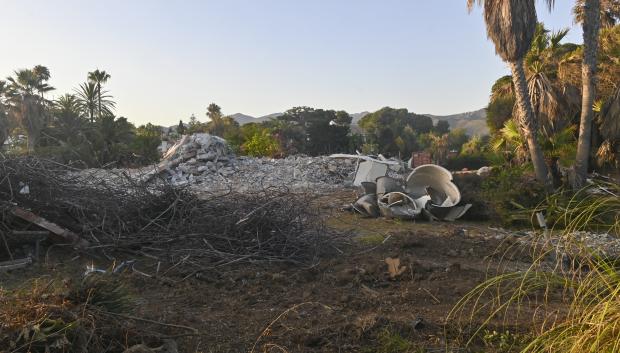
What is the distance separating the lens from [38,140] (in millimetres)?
34000

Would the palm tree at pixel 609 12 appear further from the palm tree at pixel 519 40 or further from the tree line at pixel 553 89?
the palm tree at pixel 519 40

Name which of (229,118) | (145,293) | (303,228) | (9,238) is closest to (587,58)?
(303,228)

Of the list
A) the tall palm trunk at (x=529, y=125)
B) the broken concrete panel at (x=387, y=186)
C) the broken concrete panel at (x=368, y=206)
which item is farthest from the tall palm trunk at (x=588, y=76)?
the broken concrete panel at (x=368, y=206)

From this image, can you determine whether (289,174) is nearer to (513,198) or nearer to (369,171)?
(369,171)

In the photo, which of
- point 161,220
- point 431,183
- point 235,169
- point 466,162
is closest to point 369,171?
point 431,183

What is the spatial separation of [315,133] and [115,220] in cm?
3822

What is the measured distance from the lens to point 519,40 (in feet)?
40.7

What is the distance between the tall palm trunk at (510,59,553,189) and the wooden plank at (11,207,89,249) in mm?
9852

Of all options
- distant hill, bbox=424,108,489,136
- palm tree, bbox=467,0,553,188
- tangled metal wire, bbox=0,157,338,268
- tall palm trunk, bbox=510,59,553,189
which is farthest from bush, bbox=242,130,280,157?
distant hill, bbox=424,108,489,136

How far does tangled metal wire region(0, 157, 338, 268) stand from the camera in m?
6.21

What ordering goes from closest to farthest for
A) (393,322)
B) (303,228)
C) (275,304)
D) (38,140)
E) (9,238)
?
(393,322)
(275,304)
(9,238)
(303,228)
(38,140)

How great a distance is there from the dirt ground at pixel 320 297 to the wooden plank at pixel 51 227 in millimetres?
202

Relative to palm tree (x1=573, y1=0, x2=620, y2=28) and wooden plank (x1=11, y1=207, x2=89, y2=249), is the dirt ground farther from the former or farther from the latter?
palm tree (x1=573, y1=0, x2=620, y2=28)

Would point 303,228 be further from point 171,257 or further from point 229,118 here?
point 229,118
